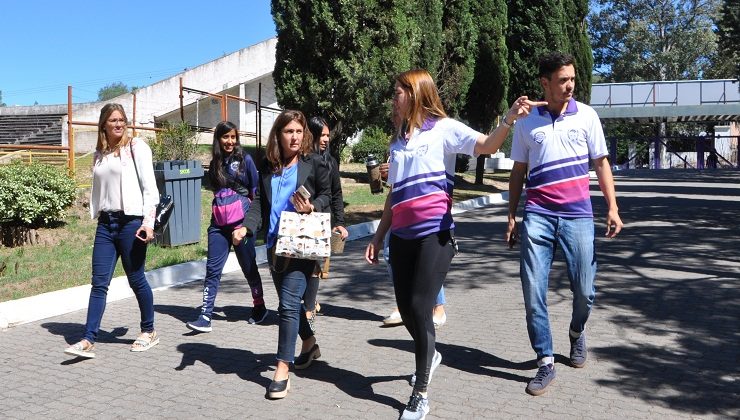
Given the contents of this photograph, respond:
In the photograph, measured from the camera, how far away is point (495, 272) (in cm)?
881

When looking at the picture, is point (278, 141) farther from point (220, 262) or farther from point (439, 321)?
point (439, 321)

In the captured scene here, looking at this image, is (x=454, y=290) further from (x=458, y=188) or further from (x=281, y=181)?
(x=458, y=188)

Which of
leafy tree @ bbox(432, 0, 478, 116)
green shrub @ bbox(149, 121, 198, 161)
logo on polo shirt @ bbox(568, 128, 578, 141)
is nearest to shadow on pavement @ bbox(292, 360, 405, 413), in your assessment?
logo on polo shirt @ bbox(568, 128, 578, 141)

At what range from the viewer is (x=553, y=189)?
459 centimetres

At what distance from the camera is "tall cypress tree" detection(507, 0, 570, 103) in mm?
24438

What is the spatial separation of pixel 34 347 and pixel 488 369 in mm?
3530

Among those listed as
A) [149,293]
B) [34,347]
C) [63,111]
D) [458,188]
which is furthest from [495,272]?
[63,111]

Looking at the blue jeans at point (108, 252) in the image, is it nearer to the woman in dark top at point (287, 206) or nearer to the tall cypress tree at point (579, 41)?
the woman in dark top at point (287, 206)

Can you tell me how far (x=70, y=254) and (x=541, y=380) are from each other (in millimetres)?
7812

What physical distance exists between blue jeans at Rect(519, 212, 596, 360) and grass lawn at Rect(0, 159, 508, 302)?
17.8ft

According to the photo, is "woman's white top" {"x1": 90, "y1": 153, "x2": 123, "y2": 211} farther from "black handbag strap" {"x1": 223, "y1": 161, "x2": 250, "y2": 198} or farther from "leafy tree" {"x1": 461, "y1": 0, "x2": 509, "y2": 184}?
"leafy tree" {"x1": 461, "y1": 0, "x2": 509, "y2": 184}

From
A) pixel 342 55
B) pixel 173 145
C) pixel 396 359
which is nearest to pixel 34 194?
pixel 173 145

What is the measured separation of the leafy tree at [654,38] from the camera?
5344cm

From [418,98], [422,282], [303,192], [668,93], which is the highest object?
[668,93]
